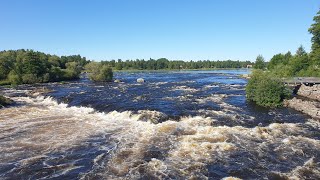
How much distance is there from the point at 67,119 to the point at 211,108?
1773cm

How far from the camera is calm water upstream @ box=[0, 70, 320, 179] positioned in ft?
59.5

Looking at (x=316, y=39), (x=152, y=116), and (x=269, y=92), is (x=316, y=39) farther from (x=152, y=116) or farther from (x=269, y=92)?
(x=152, y=116)

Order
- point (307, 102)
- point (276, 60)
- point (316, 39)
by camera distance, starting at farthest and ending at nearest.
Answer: point (276, 60)
point (316, 39)
point (307, 102)

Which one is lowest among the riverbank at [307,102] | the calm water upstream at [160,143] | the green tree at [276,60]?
the calm water upstream at [160,143]

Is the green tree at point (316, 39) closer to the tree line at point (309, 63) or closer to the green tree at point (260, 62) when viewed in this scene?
the tree line at point (309, 63)

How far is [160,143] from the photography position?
23422mm

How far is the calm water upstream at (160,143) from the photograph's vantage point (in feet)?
59.5

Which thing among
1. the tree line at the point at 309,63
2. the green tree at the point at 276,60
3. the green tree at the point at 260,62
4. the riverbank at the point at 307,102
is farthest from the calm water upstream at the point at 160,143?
the green tree at the point at 260,62

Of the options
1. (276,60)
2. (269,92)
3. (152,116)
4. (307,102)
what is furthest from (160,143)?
(276,60)

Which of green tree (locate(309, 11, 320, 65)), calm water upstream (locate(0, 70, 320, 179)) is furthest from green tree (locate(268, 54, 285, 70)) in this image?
calm water upstream (locate(0, 70, 320, 179))

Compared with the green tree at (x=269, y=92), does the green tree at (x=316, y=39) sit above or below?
above

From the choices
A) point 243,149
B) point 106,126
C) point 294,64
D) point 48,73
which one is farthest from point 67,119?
point 294,64

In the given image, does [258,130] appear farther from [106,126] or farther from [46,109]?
[46,109]

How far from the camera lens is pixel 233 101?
43.5 metres
